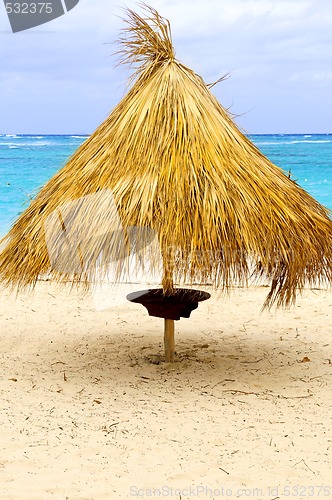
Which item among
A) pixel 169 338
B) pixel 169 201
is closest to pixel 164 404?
pixel 169 338

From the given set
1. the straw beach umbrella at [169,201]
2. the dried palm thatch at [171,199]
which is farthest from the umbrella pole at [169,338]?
the dried palm thatch at [171,199]

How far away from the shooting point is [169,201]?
3.45 meters

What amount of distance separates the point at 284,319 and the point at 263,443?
2.27 metres

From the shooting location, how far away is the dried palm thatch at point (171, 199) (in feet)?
11.2

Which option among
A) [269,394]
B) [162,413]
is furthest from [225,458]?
[269,394]

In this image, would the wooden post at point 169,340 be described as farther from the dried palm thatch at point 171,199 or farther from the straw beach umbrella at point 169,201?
the dried palm thatch at point 171,199

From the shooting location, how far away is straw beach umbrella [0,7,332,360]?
342cm

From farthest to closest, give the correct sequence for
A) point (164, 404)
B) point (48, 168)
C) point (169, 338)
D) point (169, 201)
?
point (48, 168)
point (169, 338)
point (164, 404)
point (169, 201)

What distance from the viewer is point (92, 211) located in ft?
11.6

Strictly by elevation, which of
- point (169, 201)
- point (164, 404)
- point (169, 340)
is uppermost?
point (169, 201)

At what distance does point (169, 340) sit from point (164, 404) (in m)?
0.59

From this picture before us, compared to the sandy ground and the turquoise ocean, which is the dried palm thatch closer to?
the sandy ground

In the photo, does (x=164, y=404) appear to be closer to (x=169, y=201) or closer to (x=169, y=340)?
(x=169, y=340)

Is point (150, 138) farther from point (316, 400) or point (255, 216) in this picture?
point (316, 400)
